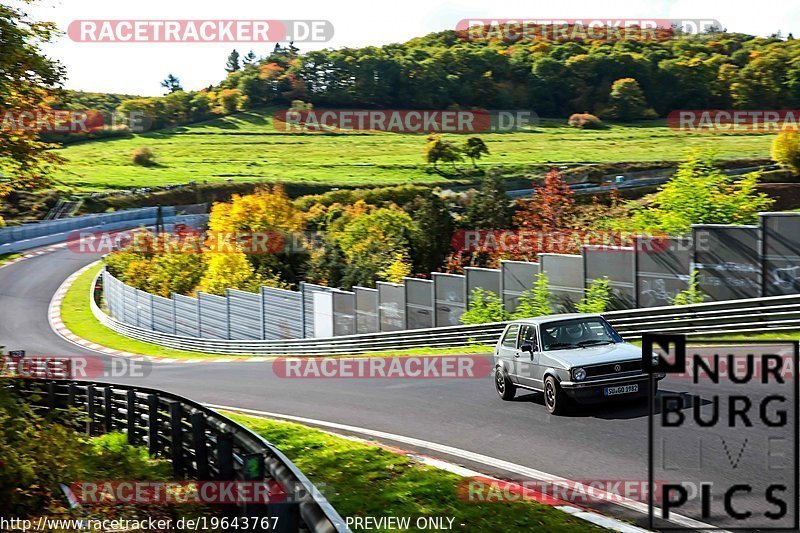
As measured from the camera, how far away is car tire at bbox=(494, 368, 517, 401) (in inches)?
618

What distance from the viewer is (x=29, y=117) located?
13023mm

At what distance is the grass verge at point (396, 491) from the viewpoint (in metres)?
8.43

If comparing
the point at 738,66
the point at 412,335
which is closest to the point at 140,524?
the point at 412,335

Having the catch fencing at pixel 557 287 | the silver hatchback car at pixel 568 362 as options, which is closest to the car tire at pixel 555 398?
the silver hatchback car at pixel 568 362

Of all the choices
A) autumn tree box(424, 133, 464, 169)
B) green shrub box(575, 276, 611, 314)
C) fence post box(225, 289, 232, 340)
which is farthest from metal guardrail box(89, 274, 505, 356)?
autumn tree box(424, 133, 464, 169)

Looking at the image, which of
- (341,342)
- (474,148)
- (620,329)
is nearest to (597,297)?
(620,329)

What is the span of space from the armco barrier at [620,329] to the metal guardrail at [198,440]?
1215cm

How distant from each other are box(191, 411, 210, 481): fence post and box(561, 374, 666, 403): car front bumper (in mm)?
5615

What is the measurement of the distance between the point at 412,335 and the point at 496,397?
1420 centimetres

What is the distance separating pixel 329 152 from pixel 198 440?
14101cm

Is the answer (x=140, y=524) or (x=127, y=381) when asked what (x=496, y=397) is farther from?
(x=127, y=381)

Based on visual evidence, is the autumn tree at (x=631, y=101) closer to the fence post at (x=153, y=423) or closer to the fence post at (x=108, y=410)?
the fence post at (x=108, y=410)

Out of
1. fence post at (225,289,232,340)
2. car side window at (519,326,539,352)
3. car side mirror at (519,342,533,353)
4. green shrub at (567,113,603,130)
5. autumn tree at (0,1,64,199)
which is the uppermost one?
green shrub at (567,113,603,130)

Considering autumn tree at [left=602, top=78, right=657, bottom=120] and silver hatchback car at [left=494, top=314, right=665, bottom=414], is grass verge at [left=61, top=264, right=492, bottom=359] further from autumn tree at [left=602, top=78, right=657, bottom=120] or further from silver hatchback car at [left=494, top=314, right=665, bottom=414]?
autumn tree at [left=602, top=78, right=657, bottom=120]
